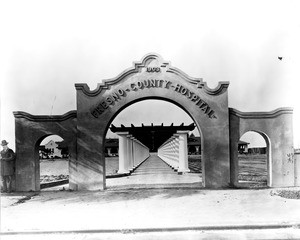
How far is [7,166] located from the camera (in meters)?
14.4

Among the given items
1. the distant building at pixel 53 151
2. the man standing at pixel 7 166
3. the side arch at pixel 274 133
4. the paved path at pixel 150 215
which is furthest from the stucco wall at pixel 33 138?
the distant building at pixel 53 151

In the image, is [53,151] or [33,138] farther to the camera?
[53,151]

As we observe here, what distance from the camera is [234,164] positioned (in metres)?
14.9

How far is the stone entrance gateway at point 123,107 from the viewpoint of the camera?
48.4ft

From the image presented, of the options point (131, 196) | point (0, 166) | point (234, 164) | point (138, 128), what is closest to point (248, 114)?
point (234, 164)

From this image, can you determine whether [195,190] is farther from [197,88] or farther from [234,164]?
[197,88]

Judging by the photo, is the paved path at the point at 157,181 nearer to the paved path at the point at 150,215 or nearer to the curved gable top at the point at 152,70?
the paved path at the point at 150,215

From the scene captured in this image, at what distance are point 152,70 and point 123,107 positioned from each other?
2183 mm

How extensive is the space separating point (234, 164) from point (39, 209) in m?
8.77

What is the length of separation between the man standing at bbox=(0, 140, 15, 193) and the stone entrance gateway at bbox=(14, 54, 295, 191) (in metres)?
0.31

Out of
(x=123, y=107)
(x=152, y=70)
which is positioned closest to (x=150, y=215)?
(x=123, y=107)

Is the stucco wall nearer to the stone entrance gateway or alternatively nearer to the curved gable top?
the stone entrance gateway

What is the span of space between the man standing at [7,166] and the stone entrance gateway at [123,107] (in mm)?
312

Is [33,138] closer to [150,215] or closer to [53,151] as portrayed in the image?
[150,215]
